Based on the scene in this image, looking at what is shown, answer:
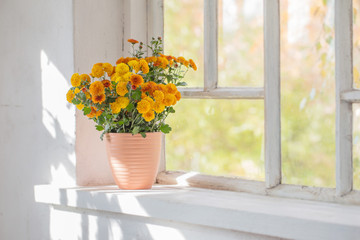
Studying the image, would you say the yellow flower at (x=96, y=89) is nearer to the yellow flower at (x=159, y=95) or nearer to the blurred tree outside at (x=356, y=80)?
the yellow flower at (x=159, y=95)

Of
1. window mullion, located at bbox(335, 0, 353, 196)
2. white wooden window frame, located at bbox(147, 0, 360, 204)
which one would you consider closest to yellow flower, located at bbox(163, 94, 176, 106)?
white wooden window frame, located at bbox(147, 0, 360, 204)

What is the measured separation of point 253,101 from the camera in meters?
1.76

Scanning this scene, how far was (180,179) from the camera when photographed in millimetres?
1939

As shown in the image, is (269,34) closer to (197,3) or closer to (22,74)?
(197,3)

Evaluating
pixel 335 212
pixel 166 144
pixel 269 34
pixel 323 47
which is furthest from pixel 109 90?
pixel 335 212

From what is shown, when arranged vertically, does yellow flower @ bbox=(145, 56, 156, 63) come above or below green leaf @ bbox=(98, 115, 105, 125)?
above

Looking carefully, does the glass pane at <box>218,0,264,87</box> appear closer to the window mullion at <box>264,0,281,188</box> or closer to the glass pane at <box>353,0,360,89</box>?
the window mullion at <box>264,0,281,188</box>

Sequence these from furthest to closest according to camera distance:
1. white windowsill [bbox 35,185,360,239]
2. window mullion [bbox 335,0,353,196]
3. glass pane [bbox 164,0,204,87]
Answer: glass pane [bbox 164,0,204,87] → window mullion [bbox 335,0,353,196] → white windowsill [bbox 35,185,360,239]

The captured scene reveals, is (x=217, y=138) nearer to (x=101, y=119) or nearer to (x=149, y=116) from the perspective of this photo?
(x=149, y=116)

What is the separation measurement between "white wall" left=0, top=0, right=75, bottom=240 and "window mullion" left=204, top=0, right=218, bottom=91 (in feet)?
1.75

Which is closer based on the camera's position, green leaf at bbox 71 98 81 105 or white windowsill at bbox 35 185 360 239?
white windowsill at bbox 35 185 360 239

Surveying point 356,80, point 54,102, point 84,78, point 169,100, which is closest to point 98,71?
point 84,78

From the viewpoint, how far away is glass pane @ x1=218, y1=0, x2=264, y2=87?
1751mm

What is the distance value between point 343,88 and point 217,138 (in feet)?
1.75
